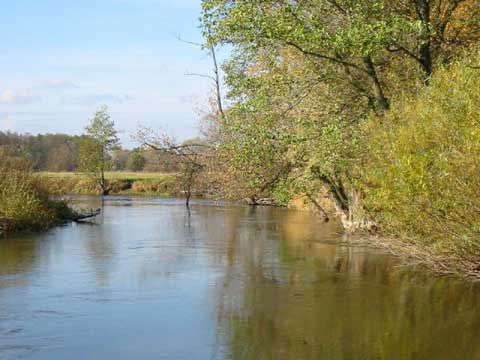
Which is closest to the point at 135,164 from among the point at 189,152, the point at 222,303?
the point at 189,152

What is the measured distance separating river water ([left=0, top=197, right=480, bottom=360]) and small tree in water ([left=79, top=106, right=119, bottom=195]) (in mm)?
35991

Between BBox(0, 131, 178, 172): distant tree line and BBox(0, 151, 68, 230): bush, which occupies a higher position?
BBox(0, 131, 178, 172): distant tree line

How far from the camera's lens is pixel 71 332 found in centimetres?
1040

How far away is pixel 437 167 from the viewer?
37.1 ft

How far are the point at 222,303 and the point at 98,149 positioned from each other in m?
49.0

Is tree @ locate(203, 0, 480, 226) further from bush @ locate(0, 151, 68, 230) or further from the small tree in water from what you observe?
the small tree in water

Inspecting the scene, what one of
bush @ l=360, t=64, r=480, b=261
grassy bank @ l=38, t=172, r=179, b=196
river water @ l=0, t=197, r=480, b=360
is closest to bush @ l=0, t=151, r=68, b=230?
river water @ l=0, t=197, r=480, b=360

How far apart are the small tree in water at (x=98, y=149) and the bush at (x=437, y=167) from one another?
148 ft

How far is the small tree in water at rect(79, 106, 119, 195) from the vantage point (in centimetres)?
5717

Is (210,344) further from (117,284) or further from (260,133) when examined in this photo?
(260,133)

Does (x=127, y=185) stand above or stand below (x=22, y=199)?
above

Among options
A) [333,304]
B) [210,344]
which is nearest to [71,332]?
[210,344]

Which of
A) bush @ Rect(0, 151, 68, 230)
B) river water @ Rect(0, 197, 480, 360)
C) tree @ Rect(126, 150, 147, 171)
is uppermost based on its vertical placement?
tree @ Rect(126, 150, 147, 171)

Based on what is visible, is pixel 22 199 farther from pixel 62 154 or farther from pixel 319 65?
pixel 62 154
